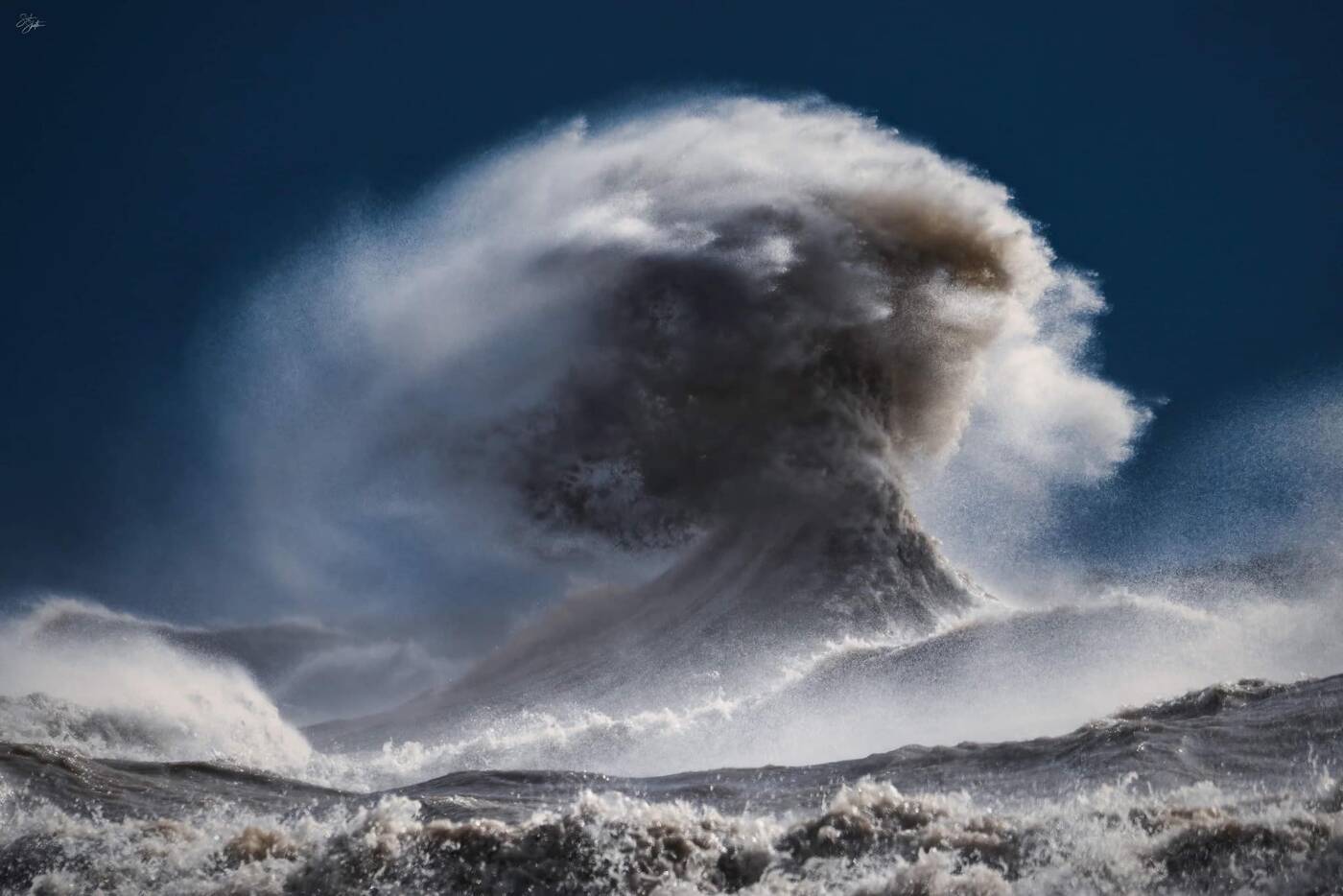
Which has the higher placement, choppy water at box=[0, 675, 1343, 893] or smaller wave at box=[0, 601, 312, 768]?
smaller wave at box=[0, 601, 312, 768]

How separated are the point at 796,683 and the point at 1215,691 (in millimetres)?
5755

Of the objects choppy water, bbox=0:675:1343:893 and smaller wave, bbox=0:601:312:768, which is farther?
smaller wave, bbox=0:601:312:768

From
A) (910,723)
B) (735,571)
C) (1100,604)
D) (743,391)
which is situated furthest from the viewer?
(743,391)

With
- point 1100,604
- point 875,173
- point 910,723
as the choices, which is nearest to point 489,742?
point 910,723

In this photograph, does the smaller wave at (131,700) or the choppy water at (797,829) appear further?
the smaller wave at (131,700)

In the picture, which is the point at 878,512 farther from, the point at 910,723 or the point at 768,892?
the point at 768,892

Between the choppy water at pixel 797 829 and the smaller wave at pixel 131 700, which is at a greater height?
the smaller wave at pixel 131 700

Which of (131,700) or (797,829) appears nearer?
(797,829)

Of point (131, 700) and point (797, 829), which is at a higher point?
point (131, 700)

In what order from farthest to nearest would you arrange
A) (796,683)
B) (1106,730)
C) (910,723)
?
1. (796,683)
2. (910,723)
3. (1106,730)

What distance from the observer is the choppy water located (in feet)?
18.7

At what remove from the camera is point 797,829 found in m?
6.69

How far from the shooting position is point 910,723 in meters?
12.3

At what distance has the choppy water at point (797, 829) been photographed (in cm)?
569
